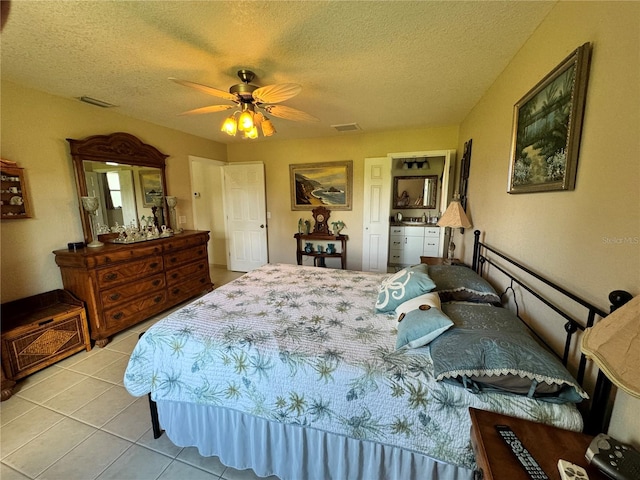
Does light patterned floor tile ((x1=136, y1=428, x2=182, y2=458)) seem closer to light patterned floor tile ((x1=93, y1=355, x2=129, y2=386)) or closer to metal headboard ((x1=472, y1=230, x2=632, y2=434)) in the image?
light patterned floor tile ((x1=93, y1=355, x2=129, y2=386))

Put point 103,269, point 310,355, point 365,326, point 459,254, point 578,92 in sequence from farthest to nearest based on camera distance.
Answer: point 459,254 < point 103,269 < point 365,326 < point 310,355 < point 578,92

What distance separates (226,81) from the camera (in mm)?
2295

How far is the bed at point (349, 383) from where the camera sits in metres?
1.07

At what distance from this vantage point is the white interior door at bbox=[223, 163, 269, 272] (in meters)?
4.84

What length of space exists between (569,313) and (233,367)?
161 cm

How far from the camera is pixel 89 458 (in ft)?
4.98

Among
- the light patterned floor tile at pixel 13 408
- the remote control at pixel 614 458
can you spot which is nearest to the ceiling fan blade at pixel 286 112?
the remote control at pixel 614 458

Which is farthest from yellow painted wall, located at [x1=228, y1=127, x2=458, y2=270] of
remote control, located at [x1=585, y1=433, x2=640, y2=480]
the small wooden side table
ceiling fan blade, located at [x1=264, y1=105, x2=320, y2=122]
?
remote control, located at [x1=585, y1=433, x2=640, y2=480]

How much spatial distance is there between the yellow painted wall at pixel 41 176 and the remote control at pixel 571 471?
149 inches

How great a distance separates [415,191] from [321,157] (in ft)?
7.18

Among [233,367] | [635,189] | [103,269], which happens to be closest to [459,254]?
[635,189]

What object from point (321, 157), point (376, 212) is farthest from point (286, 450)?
point (321, 157)

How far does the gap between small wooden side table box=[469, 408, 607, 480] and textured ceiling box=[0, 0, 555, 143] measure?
200 cm

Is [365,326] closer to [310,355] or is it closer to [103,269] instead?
[310,355]
